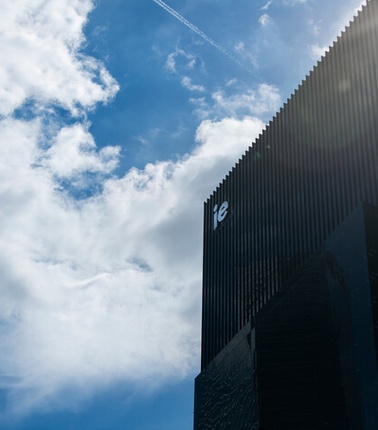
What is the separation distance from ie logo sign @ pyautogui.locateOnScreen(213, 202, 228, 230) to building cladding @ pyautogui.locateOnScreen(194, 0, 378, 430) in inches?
4.6

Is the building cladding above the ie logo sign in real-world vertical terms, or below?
below

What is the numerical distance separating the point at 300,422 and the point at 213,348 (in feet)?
84.4

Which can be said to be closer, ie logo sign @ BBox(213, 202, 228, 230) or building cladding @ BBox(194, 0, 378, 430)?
building cladding @ BBox(194, 0, 378, 430)

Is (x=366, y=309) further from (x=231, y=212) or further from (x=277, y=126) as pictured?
(x=231, y=212)

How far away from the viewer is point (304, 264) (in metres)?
44.7

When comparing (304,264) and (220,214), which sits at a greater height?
(220,214)

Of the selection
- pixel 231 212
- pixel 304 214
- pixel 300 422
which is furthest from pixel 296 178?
pixel 300 422

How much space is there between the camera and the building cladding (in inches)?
1538

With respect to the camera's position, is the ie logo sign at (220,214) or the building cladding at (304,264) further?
the ie logo sign at (220,214)

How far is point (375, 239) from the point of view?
38.9 meters

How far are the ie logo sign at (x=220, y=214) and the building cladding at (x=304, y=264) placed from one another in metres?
0.12

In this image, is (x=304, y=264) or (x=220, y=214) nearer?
(x=304, y=264)

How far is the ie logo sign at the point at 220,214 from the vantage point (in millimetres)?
69812

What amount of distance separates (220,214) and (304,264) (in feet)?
87.3
